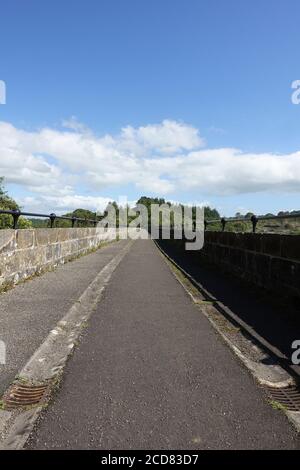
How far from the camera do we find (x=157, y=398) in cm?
277

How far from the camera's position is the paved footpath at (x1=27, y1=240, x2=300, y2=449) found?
2.27 meters

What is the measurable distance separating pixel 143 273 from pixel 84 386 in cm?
697

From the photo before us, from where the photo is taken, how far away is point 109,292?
6.92 meters

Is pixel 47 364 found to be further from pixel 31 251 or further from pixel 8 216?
pixel 8 216

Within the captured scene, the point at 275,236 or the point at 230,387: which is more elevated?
the point at 275,236

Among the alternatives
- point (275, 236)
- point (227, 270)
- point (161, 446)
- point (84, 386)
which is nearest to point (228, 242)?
point (227, 270)

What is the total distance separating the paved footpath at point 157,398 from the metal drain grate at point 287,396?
0.36ft

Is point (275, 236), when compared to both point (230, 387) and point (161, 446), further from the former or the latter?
point (161, 446)

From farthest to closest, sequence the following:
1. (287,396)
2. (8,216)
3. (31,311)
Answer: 1. (8,216)
2. (31,311)
3. (287,396)

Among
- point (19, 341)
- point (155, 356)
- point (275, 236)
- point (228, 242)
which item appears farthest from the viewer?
point (228, 242)

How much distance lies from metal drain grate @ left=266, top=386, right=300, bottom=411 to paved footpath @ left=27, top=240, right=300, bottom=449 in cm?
11

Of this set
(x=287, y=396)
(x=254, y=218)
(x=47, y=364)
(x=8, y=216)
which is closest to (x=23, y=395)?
(x=47, y=364)

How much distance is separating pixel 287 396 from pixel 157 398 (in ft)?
3.12

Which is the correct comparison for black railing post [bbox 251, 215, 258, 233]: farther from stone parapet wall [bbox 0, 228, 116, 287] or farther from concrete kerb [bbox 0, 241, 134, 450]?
stone parapet wall [bbox 0, 228, 116, 287]
